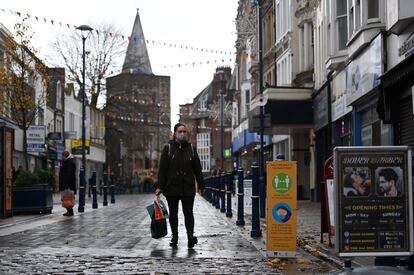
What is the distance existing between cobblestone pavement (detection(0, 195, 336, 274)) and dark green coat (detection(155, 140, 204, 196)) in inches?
36.2

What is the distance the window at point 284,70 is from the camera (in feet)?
129

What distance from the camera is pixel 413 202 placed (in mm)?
8305

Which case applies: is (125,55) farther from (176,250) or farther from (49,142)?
(176,250)

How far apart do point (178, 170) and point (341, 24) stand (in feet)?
46.5

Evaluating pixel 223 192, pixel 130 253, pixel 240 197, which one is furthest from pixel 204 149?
pixel 130 253

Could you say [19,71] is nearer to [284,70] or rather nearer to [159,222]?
[284,70]

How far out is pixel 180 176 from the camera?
12.4 metres

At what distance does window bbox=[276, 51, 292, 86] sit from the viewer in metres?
39.2

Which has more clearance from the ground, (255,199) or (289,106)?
(289,106)

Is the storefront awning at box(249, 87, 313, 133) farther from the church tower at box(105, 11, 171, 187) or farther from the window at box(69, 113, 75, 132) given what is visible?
the window at box(69, 113, 75, 132)

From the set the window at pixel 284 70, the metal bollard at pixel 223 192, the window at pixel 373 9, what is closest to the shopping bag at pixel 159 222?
the window at pixel 373 9

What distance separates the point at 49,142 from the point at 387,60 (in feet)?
149

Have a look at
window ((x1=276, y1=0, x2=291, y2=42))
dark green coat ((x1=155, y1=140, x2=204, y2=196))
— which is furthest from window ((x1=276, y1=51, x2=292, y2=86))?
dark green coat ((x1=155, y1=140, x2=204, y2=196))

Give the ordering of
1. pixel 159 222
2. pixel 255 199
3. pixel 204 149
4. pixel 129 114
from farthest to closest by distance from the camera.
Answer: pixel 204 149
pixel 129 114
pixel 255 199
pixel 159 222
